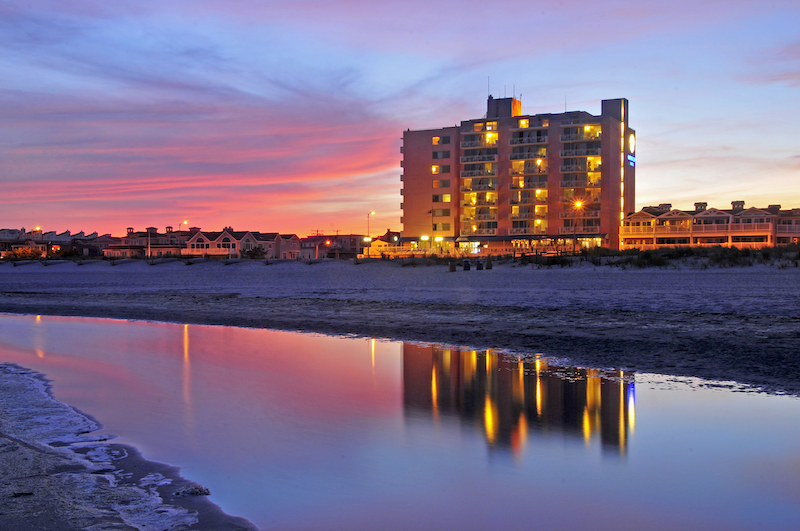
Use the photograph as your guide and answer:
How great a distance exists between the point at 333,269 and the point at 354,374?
4445 centimetres

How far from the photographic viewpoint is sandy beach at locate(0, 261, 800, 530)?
4988mm

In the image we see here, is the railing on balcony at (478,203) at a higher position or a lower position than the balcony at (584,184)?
lower

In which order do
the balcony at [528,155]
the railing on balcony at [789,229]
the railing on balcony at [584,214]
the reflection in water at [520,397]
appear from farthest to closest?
the balcony at [528,155] < the railing on balcony at [584,214] < the railing on balcony at [789,229] < the reflection in water at [520,397]

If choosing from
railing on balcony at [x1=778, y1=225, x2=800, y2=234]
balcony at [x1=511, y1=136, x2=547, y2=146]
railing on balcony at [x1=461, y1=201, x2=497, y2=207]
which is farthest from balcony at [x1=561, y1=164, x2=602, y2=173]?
railing on balcony at [x1=778, y1=225, x2=800, y2=234]

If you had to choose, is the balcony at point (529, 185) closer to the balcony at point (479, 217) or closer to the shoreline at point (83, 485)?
the balcony at point (479, 217)

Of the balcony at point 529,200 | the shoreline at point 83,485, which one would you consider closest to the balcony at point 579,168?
the balcony at point 529,200

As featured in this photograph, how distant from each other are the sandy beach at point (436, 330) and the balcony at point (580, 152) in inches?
Answer: 2015

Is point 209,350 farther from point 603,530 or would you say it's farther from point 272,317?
point 603,530

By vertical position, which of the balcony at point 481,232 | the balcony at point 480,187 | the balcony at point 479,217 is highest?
the balcony at point 480,187

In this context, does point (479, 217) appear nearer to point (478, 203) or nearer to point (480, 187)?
point (478, 203)

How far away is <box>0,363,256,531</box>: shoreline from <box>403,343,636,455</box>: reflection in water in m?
3.23

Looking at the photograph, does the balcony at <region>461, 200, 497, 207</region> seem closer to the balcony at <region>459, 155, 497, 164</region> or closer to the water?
the balcony at <region>459, 155, 497, 164</region>

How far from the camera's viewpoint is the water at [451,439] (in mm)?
4914

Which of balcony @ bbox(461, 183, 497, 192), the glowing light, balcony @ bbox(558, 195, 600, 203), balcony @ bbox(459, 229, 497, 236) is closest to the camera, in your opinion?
the glowing light
